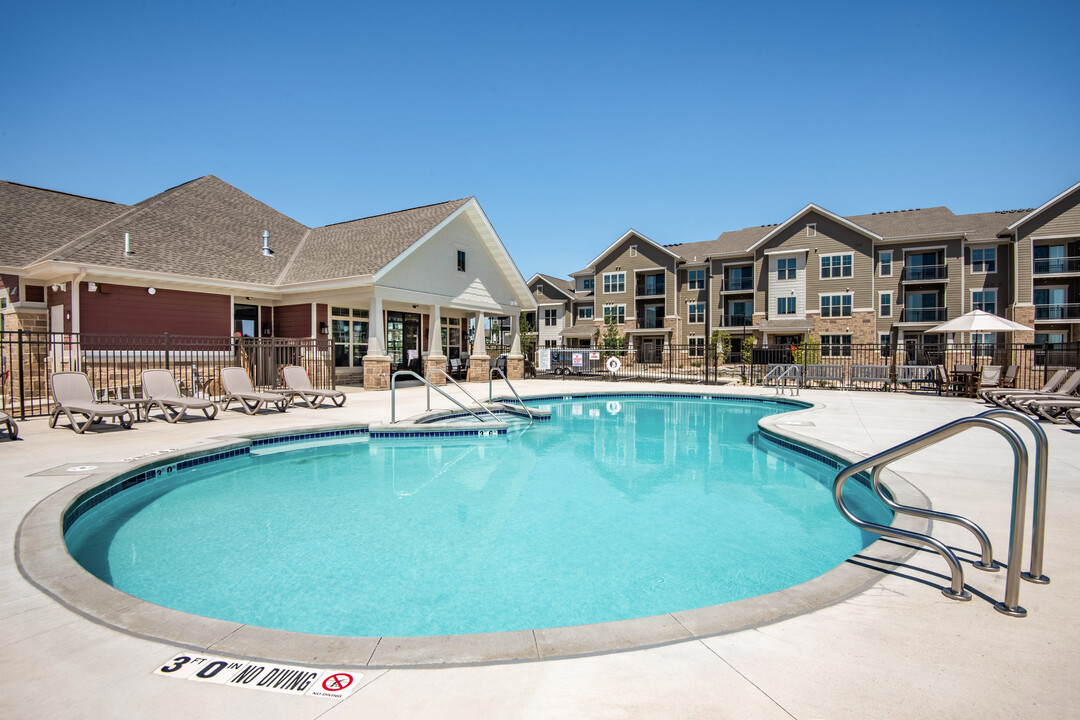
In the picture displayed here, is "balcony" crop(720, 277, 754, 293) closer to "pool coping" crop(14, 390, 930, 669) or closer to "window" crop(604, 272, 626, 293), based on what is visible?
"window" crop(604, 272, 626, 293)

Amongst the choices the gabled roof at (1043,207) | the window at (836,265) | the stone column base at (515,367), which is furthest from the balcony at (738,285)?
the stone column base at (515,367)

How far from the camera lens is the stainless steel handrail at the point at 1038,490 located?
8.25 feet

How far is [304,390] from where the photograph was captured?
12609mm

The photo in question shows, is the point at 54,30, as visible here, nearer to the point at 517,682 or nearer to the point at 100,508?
the point at 100,508

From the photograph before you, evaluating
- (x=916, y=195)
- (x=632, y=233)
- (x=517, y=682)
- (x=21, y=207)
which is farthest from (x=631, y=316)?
(x=517, y=682)

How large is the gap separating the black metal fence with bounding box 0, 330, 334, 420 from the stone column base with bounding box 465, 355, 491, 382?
5820 mm

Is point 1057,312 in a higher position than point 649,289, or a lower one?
lower

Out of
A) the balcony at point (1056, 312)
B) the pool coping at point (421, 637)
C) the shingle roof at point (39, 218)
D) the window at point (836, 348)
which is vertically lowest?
the pool coping at point (421, 637)

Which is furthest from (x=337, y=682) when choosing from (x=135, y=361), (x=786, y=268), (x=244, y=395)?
(x=786, y=268)

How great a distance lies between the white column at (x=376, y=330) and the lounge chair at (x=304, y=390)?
346cm

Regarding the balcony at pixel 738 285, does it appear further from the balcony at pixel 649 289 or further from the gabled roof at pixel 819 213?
the balcony at pixel 649 289

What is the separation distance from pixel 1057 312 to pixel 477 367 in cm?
3327

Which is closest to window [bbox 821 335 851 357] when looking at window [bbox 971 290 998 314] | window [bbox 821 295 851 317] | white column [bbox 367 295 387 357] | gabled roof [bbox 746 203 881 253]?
window [bbox 821 295 851 317]

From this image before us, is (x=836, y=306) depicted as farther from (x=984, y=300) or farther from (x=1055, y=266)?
(x=1055, y=266)
